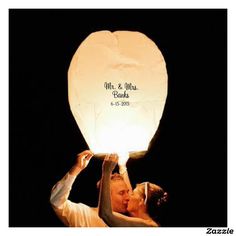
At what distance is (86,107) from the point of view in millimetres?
1723

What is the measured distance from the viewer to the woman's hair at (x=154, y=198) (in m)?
1.83

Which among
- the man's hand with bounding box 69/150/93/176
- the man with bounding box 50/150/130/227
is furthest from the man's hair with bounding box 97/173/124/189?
the man's hand with bounding box 69/150/93/176

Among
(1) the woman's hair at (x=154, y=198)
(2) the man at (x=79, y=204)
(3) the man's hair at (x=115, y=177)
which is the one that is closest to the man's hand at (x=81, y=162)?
(2) the man at (x=79, y=204)

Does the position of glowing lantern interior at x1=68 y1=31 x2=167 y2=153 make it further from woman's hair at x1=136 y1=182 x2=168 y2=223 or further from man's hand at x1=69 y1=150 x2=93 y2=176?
woman's hair at x1=136 y1=182 x2=168 y2=223

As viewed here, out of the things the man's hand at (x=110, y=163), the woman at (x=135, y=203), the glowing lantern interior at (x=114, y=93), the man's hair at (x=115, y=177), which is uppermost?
the glowing lantern interior at (x=114, y=93)

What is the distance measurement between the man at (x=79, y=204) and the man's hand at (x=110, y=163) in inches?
2.5

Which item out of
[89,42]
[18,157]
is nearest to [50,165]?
[18,157]

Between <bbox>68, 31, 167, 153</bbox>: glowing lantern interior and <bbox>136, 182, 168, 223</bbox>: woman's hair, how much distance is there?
0.22m

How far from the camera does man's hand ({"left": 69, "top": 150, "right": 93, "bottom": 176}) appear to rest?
5.99ft

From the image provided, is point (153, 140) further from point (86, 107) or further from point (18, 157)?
point (18, 157)

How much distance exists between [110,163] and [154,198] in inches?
10.9

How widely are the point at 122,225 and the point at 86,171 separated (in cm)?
30

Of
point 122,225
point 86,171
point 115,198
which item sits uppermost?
point 86,171

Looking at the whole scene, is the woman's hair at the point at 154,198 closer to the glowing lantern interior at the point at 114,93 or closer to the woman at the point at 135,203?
the woman at the point at 135,203
